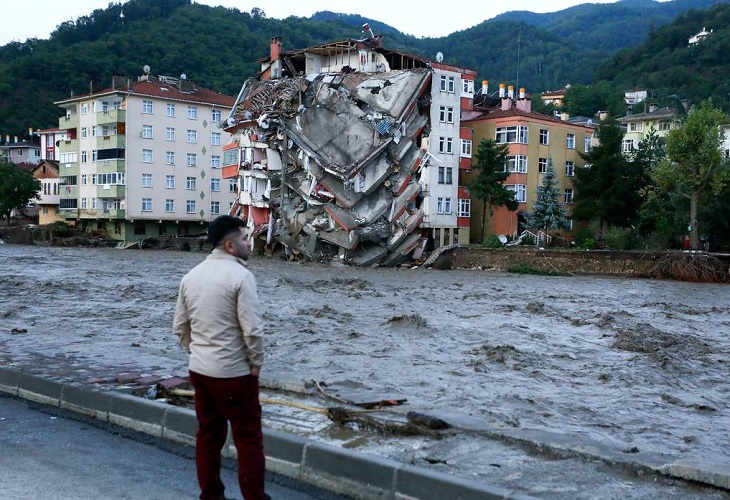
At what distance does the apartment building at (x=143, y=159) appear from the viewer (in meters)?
75.2

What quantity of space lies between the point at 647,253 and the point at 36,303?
36689 millimetres

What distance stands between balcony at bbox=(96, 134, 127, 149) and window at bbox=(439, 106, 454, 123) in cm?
3247

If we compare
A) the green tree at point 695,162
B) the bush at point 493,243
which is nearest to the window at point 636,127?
the green tree at point 695,162

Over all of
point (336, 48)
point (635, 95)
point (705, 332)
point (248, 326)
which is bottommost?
point (705, 332)

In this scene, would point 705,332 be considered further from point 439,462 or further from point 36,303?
point 36,303

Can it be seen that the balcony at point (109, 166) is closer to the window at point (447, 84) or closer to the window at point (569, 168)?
the window at point (447, 84)

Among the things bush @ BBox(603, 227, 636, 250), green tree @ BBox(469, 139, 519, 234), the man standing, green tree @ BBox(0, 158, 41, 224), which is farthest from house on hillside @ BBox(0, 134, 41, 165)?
the man standing

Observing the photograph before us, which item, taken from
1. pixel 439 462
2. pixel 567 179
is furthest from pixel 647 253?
pixel 439 462

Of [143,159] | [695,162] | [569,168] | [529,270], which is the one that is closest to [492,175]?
[529,270]

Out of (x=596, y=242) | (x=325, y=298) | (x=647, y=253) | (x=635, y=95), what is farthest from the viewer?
(x=635, y=95)

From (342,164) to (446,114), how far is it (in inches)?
443

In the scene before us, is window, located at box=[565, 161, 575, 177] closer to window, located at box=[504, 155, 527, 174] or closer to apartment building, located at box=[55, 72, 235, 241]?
window, located at box=[504, 155, 527, 174]

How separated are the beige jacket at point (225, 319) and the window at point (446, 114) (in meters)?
56.9

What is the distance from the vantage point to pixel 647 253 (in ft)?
156
